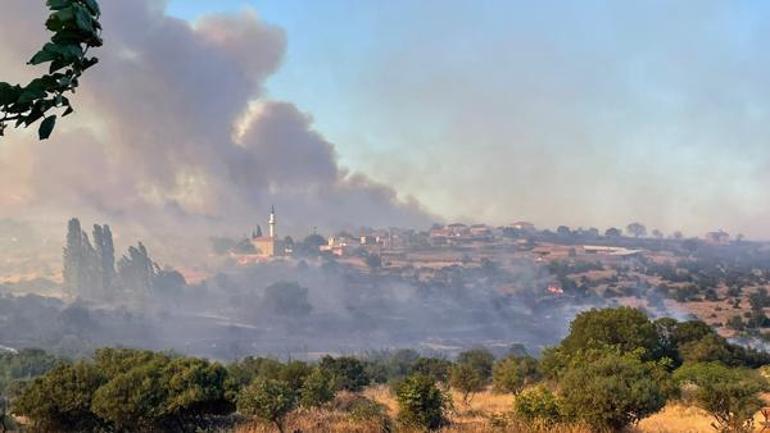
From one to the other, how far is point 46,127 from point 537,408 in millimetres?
16430

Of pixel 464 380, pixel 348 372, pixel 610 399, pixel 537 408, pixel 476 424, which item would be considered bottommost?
pixel 348 372

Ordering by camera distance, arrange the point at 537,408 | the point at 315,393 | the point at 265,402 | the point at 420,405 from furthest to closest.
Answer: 1. the point at 315,393
2. the point at 420,405
3. the point at 265,402
4. the point at 537,408

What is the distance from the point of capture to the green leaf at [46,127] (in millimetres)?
2661

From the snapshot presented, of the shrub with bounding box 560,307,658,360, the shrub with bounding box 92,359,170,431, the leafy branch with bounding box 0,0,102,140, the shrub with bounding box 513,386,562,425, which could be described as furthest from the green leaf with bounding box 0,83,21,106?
the shrub with bounding box 560,307,658,360

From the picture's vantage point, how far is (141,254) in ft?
534

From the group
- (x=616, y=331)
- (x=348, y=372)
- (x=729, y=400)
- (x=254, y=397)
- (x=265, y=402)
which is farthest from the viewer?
(x=348, y=372)

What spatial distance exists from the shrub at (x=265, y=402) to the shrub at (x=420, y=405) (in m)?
3.41

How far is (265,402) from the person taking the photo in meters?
17.7

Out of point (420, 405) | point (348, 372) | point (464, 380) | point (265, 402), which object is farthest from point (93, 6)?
point (348, 372)

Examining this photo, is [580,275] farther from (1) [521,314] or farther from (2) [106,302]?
(2) [106,302]

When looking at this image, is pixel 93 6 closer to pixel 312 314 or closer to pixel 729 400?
pixel 729 400

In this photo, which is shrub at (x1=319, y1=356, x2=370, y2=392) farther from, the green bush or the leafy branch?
the leafy branch

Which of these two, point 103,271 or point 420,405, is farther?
point 103,271

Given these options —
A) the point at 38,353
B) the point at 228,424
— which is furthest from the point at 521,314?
the point at 228,424
